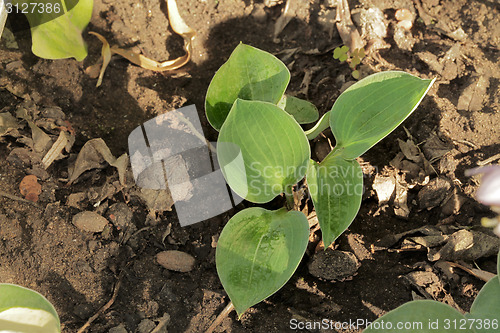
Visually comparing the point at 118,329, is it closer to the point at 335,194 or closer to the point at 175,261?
the point at 175,261

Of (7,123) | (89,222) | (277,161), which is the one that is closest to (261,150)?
(277,161)

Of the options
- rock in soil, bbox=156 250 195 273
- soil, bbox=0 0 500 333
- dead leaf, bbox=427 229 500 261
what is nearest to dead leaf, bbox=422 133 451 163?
soil, bbox=0 0 500 333

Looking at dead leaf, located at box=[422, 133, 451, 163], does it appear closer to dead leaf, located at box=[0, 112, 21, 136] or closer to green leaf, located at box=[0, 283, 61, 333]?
green leaf, located at box=[0, 283, 61, 333]

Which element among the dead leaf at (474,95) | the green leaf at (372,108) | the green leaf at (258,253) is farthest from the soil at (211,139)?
the green leaf at (372,108)

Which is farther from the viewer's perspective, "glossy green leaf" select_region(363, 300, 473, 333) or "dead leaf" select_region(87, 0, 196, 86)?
"dead leaf" select_region(87, 0, 196, 86)

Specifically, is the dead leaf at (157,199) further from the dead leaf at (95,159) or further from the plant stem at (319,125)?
the plant stem at (319,125)

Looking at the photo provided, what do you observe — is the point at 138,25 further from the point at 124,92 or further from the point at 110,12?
the point at 124,92

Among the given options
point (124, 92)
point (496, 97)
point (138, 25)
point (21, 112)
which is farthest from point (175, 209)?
point (496, 97)
